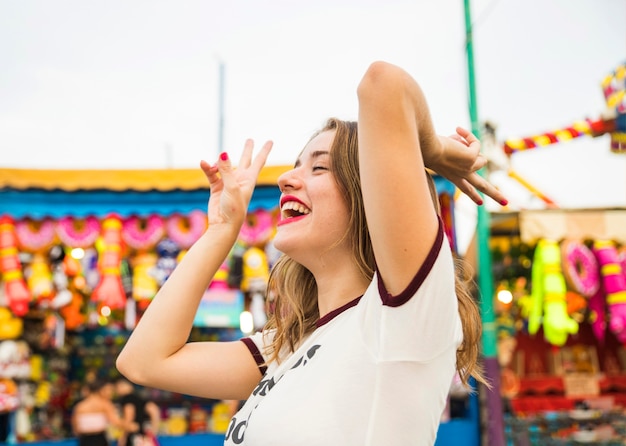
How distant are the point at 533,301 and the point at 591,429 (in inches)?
91.9

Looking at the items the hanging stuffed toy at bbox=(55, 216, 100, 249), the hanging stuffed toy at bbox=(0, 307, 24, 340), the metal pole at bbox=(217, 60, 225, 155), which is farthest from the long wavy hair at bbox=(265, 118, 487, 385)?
the metal pole at bbox=(217, 60, 225, 155)

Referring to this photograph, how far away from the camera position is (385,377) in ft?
3.62

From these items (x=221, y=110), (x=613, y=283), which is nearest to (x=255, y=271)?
(x=613, y=283)

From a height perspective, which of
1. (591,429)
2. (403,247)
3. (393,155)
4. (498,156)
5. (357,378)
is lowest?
(591,429)

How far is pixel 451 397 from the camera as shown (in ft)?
25.8

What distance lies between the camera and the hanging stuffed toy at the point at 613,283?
7305 mm

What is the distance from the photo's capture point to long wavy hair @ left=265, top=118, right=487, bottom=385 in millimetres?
1375

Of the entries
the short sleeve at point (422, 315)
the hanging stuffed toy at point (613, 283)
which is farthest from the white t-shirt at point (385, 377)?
the hanging stuffed toy at point (613, 283)

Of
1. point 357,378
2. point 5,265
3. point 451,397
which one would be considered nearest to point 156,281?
point 5,265

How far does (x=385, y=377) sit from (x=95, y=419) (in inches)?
268

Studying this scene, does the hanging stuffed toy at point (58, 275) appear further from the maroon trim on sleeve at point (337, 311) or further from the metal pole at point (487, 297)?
the maroon trim on sleeve at point (337, 311)

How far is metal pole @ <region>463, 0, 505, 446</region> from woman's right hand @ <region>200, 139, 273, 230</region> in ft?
16.5

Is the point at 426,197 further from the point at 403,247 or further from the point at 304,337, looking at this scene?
the point at 304,337

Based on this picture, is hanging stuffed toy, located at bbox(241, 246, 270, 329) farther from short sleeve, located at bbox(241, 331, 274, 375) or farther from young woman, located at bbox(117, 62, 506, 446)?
young woman, located at bbox(117, 62, 506, 446)
